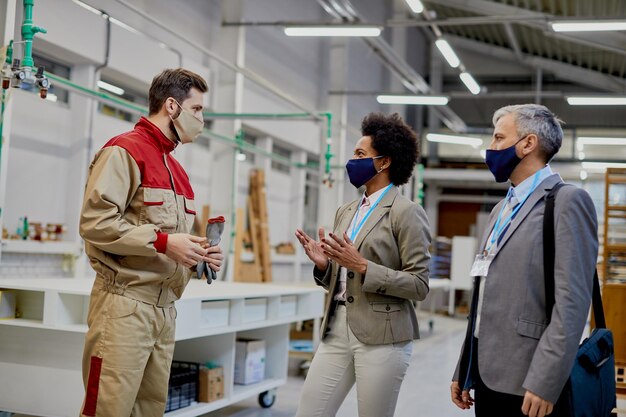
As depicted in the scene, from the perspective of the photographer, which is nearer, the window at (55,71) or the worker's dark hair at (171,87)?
the worker's dark hair at (171,87)

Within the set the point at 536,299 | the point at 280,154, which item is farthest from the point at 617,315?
the point at 280,154

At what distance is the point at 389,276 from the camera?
2574mm

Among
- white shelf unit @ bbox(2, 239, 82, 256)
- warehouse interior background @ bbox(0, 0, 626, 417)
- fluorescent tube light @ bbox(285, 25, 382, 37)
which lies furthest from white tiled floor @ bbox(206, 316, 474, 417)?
fluorescent tube light @ bbox(285, 25, 382, 37)

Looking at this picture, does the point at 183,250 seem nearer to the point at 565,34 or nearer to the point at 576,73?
the point at 565,34

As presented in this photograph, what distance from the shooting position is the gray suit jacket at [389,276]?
102 inches

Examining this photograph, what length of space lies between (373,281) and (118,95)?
268 inches

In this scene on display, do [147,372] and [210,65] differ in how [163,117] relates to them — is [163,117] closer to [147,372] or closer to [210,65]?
[147,372]

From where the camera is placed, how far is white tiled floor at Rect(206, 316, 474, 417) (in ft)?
18.3

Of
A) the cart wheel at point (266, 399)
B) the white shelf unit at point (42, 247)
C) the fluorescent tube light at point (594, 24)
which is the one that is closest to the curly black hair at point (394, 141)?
the cart wheel at point (266, 399)

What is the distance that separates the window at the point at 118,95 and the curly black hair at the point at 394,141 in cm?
577

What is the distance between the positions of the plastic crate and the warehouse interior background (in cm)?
93

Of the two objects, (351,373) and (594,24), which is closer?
(351,373)

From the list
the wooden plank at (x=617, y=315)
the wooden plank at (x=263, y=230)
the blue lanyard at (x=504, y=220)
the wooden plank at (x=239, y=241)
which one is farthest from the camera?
the wooden plank at (x=263, y=230)

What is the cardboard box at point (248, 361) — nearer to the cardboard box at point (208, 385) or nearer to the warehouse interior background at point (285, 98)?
the warehouse interior background at point (285, 98)
